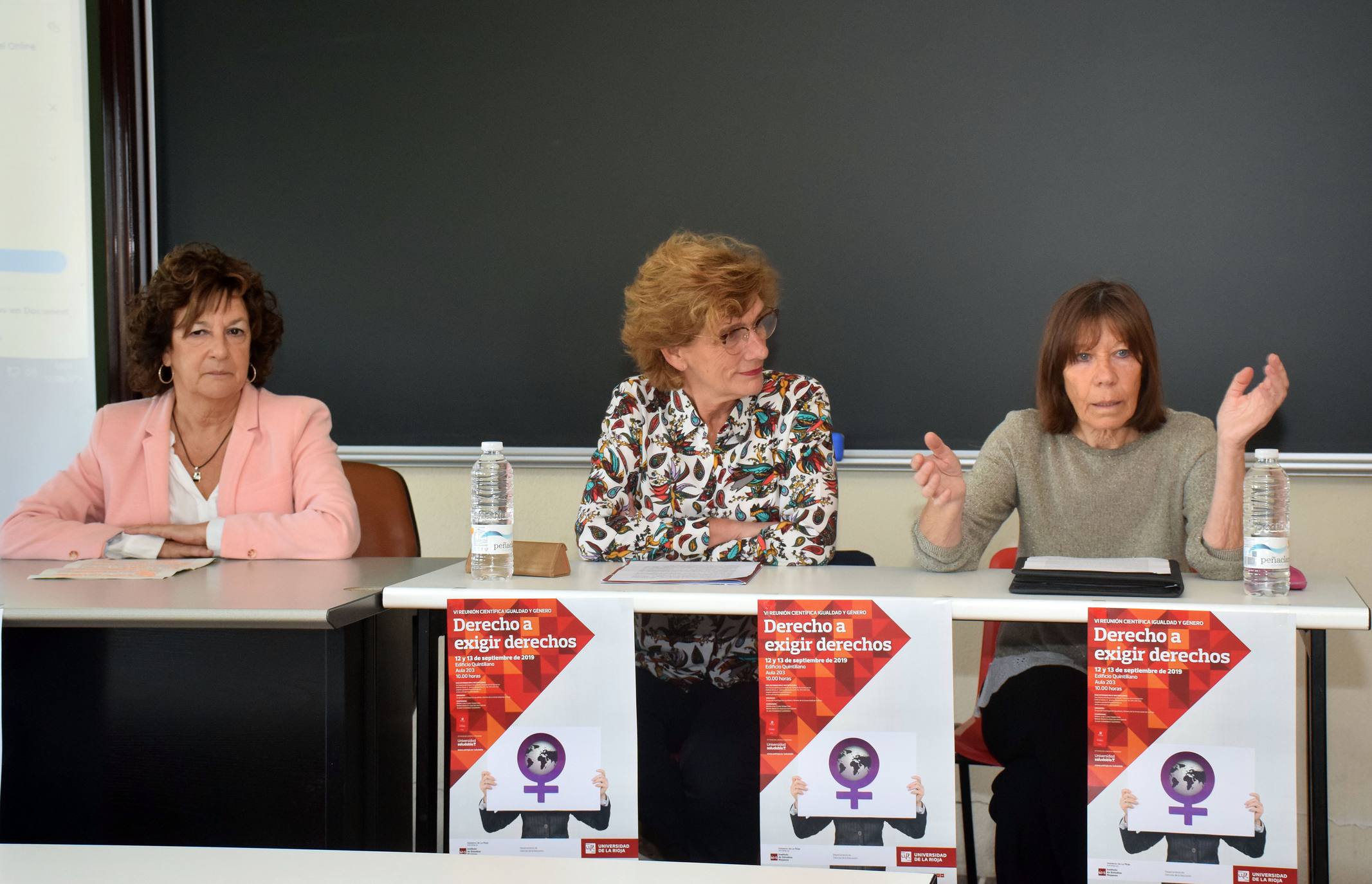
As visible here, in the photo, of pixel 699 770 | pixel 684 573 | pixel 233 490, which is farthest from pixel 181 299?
pixel 699 770

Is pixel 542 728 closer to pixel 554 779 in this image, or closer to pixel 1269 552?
pixel 554 779

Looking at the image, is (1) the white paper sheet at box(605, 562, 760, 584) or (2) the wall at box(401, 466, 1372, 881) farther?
(2) the wall at box(401, 466, 1372, 881)

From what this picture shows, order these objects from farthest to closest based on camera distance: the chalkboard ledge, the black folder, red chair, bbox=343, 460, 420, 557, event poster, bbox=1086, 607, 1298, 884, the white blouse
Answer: the chalkboard ledge
red chair, bbox=343, 460, 420, 557
the white blouse
the black folder
event poster, bbox=1086, 607, 1298, 884

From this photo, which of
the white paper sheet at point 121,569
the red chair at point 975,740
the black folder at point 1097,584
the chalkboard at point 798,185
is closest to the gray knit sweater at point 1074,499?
the red chair at point 975,740

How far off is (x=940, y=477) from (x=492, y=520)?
2.36 feet

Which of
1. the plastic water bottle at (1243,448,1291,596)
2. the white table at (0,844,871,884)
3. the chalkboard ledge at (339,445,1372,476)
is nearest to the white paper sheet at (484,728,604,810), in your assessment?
the white table at (0,844,871,884)

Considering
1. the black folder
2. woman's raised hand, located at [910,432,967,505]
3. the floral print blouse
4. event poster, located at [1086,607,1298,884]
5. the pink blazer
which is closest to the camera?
event poster, located at [1086,607,1298,884]

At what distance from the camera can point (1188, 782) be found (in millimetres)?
1461

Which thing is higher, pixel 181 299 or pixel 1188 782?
pixel 181 299

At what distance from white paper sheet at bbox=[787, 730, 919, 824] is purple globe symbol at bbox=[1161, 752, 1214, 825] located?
1.04 feet

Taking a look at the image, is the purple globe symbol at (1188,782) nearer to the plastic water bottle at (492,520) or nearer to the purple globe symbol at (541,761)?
the purple globe symbol at (541,761)

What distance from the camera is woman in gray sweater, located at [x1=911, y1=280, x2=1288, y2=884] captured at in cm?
176

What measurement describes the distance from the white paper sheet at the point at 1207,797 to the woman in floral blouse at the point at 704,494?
0.62 metres

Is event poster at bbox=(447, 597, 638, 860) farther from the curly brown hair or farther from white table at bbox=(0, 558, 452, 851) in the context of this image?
the curly brown hair
